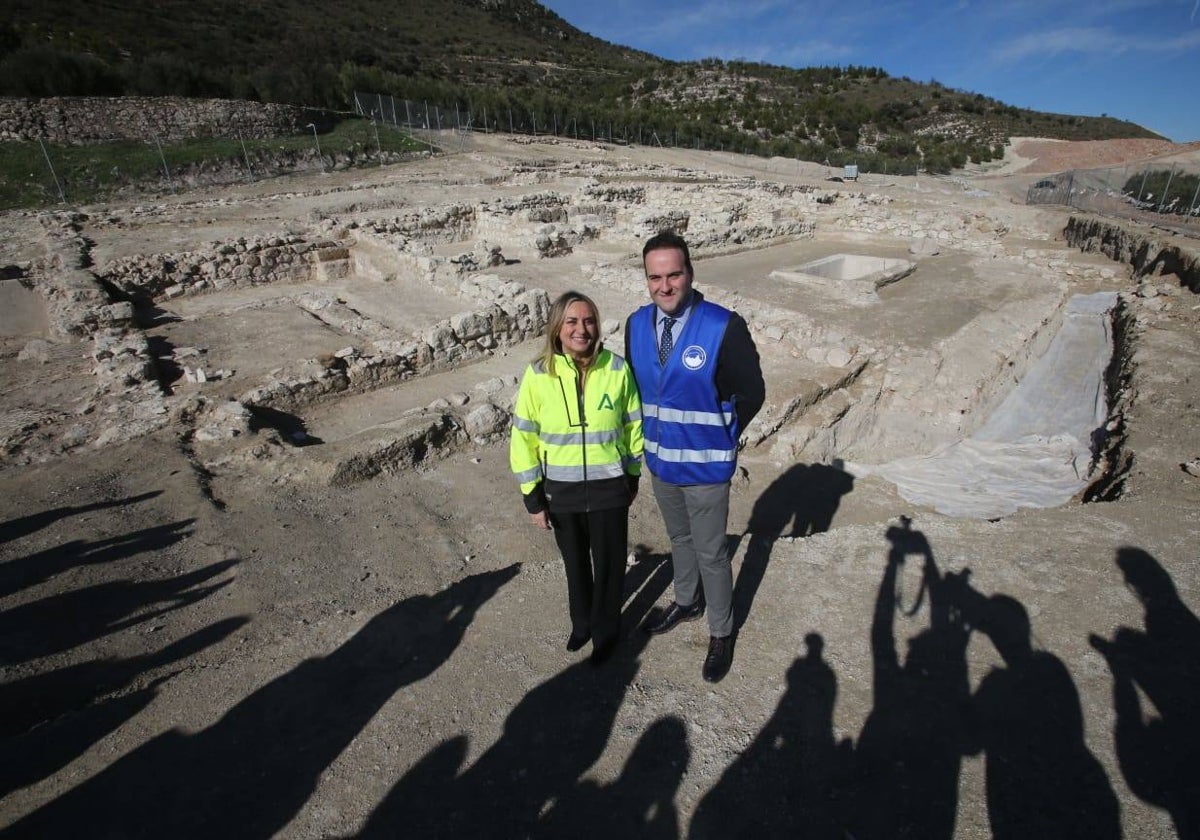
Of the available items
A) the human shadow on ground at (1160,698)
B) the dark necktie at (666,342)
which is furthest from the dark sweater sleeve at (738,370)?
the human shadow on ground at (1160,698)

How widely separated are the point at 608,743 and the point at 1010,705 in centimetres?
190

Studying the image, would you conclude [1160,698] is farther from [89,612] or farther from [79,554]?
[79,554]

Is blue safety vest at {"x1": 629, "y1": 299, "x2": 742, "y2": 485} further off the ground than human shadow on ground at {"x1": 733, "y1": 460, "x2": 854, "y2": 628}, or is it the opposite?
blue safety vest at {"x1": 629, "y1": 299, "x2": 742, "y2": 485}

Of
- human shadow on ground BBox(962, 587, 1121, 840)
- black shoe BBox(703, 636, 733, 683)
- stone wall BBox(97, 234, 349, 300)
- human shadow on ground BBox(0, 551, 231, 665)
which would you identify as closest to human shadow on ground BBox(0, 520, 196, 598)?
human shadow on ground BBox(0, 551, 231, 665)

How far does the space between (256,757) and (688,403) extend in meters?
2.47

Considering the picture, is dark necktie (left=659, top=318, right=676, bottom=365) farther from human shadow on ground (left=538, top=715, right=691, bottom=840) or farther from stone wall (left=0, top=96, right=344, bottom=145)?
stone wall (left=0, top=96, right=344, bottom=145)

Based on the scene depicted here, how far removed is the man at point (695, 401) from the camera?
256cm

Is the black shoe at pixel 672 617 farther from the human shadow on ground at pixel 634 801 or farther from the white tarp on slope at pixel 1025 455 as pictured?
the white tarp on slope at pixel 1025 455

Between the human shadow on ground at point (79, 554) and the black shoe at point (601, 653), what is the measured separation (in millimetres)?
3519

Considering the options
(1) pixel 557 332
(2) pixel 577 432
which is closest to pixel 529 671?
(2) pixel 577 432

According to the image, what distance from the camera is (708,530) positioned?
2801mm

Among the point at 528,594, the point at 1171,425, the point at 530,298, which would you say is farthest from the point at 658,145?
the point at 528,594

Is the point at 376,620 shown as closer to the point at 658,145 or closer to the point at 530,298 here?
the point at 530,298

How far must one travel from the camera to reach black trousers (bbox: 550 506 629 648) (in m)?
2.81
